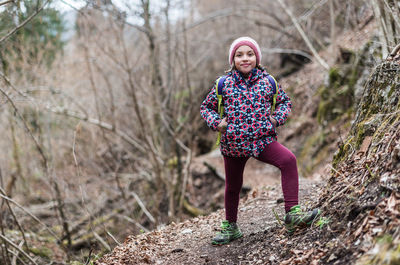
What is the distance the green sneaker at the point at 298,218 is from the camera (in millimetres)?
3178

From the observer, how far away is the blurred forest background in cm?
915

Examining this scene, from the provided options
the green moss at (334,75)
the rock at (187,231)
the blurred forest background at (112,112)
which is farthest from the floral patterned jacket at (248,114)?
the green moss at (334,75)

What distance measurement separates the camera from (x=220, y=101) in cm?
354

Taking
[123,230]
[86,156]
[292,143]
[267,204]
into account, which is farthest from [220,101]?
[86,156]

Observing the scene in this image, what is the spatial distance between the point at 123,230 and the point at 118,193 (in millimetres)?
1561

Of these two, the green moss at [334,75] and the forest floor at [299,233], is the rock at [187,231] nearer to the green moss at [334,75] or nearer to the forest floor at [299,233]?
the forest floor at [299,233]

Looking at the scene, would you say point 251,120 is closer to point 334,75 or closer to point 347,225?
point 347,225

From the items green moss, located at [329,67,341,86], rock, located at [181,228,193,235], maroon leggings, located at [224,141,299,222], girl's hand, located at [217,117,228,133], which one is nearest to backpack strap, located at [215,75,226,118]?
girl's hand, located at [217,117,228,133]

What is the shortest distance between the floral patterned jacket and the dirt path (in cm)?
87

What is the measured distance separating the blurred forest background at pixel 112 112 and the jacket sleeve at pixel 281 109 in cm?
543

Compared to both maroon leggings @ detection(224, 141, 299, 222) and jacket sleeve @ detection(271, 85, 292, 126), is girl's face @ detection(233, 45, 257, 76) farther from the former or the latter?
maroon leggings @ detection(224, 141, 299, 222)

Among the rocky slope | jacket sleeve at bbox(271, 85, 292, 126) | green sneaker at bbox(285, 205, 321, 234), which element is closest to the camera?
the rocky slope

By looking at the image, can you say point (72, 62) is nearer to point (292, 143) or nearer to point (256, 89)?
point (292, 143)

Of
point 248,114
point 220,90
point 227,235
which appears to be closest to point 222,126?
point 248,114
